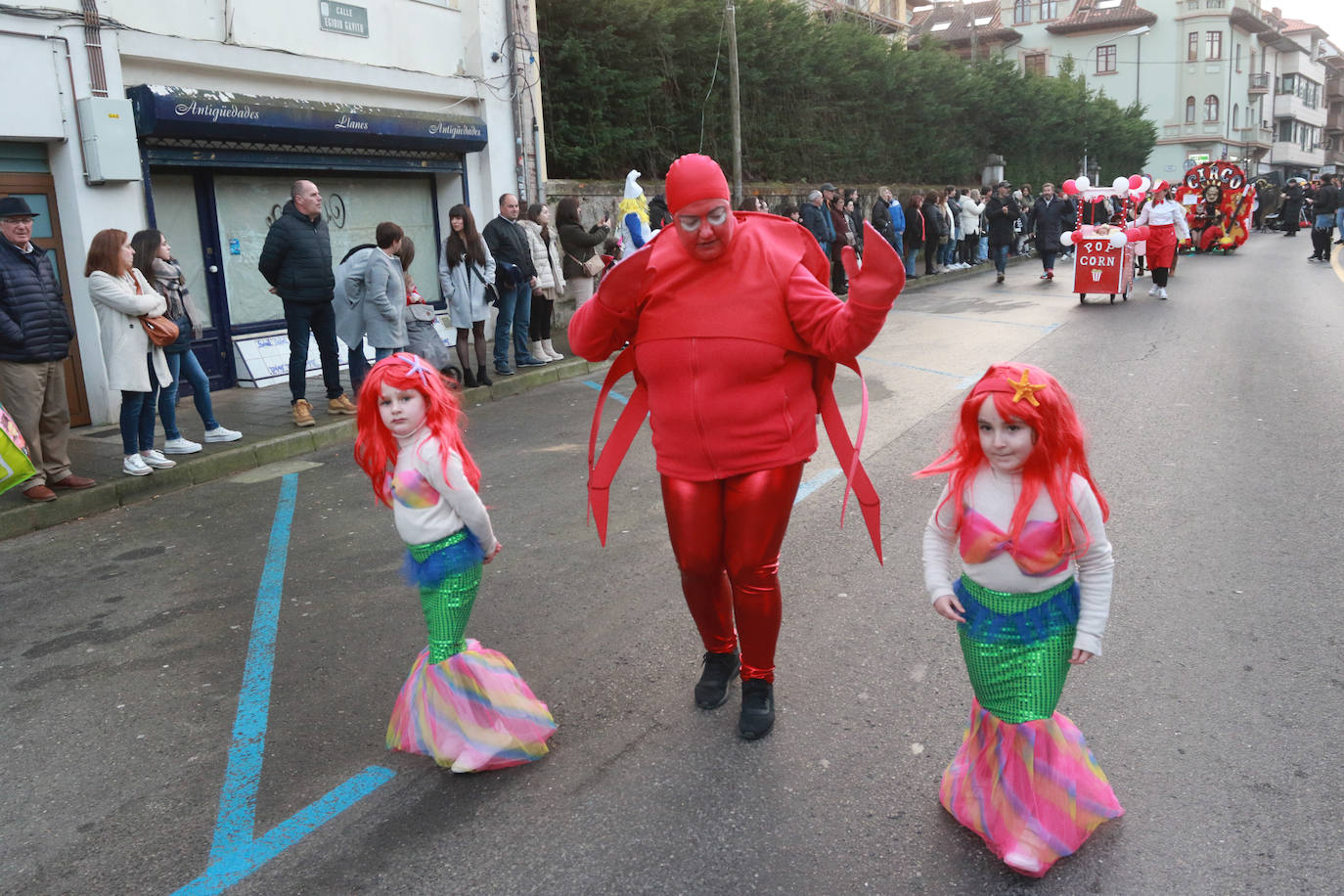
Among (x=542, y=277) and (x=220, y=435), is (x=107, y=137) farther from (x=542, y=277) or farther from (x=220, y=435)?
(x=542, y=277)

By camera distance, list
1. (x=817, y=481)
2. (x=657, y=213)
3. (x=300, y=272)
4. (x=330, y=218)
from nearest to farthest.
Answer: (x=817, y=481), (x=300, y=272), (x=330, y=218), (x=657, y=213)

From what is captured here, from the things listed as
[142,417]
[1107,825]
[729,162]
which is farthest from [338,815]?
[729,162]

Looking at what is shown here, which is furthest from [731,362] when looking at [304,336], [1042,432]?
[304,336]

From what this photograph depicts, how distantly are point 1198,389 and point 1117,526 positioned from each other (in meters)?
4.33

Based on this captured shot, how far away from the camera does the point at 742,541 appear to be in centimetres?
337

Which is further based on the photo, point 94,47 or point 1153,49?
point 1153,49

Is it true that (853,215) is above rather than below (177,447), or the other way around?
above

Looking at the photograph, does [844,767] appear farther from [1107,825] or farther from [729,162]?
[729,162]

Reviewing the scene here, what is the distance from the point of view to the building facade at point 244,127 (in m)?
9.30

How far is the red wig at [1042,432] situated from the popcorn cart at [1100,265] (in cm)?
1410

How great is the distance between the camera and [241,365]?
11508 millimetres

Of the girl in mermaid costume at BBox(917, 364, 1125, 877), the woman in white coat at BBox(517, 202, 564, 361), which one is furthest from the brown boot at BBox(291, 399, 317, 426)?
the girl in mermaid costume at BBox(917, 364, 1125, 877)

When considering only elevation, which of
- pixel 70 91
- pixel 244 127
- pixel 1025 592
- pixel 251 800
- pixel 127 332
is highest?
pixel 70 91

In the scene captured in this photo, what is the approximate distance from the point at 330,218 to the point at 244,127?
1875 mm
